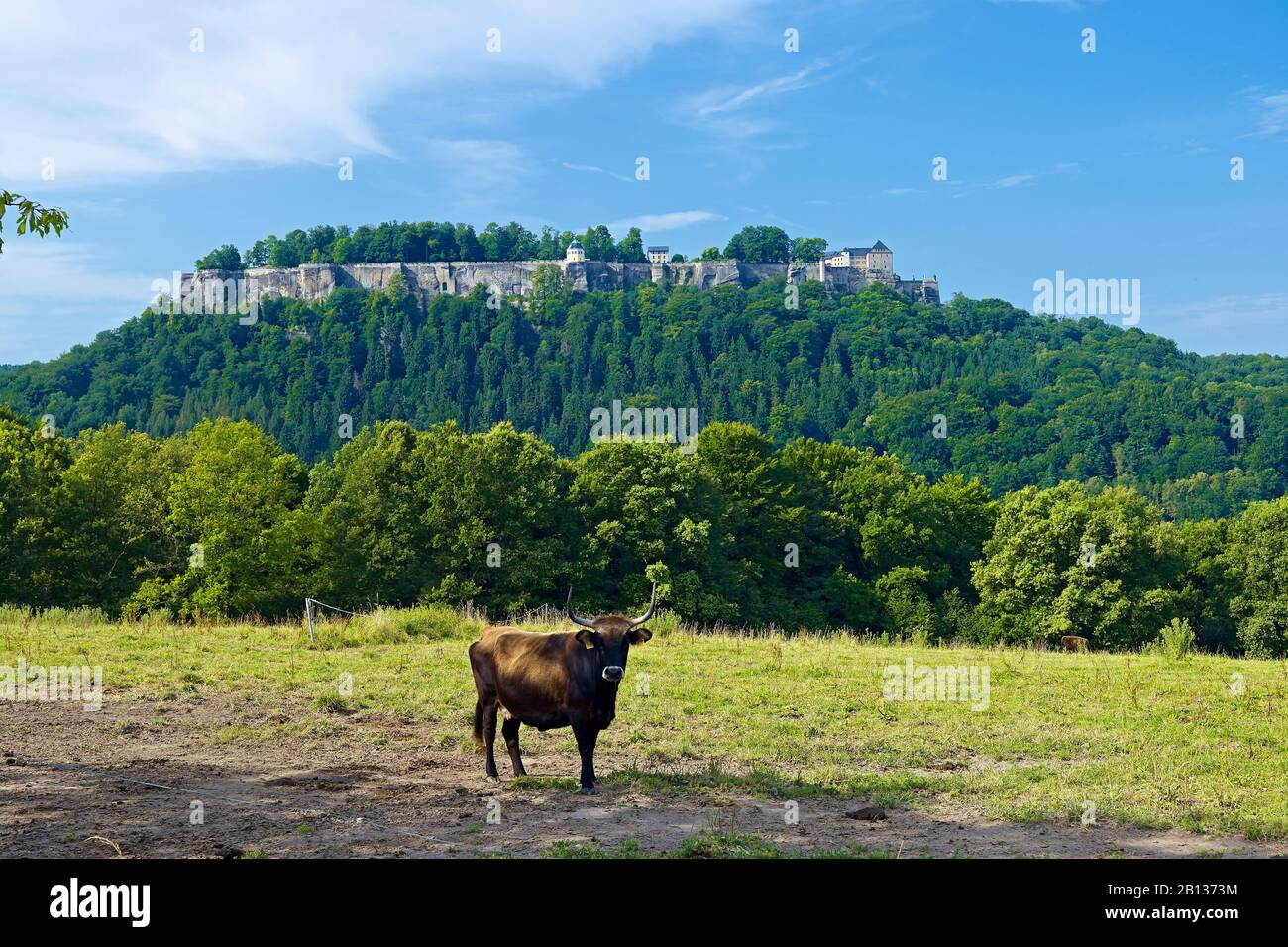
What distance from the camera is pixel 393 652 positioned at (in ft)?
79.1

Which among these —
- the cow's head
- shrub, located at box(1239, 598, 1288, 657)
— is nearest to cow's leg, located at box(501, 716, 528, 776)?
the cow's head

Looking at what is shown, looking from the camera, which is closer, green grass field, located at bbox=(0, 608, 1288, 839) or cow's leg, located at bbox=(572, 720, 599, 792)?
cow's leg, located at bbox=(572, 720, 599, 792)

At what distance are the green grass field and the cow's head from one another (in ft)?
4.84

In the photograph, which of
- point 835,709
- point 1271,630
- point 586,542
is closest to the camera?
point 835,709

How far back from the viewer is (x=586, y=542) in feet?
189

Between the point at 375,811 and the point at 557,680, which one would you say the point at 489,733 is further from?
the point at 375,811

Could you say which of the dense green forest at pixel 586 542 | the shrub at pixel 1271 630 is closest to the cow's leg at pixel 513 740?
the dense green forest at pixel 586 542

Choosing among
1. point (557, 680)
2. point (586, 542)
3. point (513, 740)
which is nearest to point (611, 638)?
point (557, 680)

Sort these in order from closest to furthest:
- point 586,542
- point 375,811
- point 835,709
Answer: point 375,811 < point 835,709 < point 586,542

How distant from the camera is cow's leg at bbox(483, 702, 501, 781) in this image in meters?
13.7

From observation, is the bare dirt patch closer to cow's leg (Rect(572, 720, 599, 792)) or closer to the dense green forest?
cow's leg (Rect(572, 720, 599, 792))

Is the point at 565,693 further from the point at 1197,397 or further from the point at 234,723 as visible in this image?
the point at 1197,397

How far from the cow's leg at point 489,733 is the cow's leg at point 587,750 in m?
1.18

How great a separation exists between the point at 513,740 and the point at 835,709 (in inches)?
258
